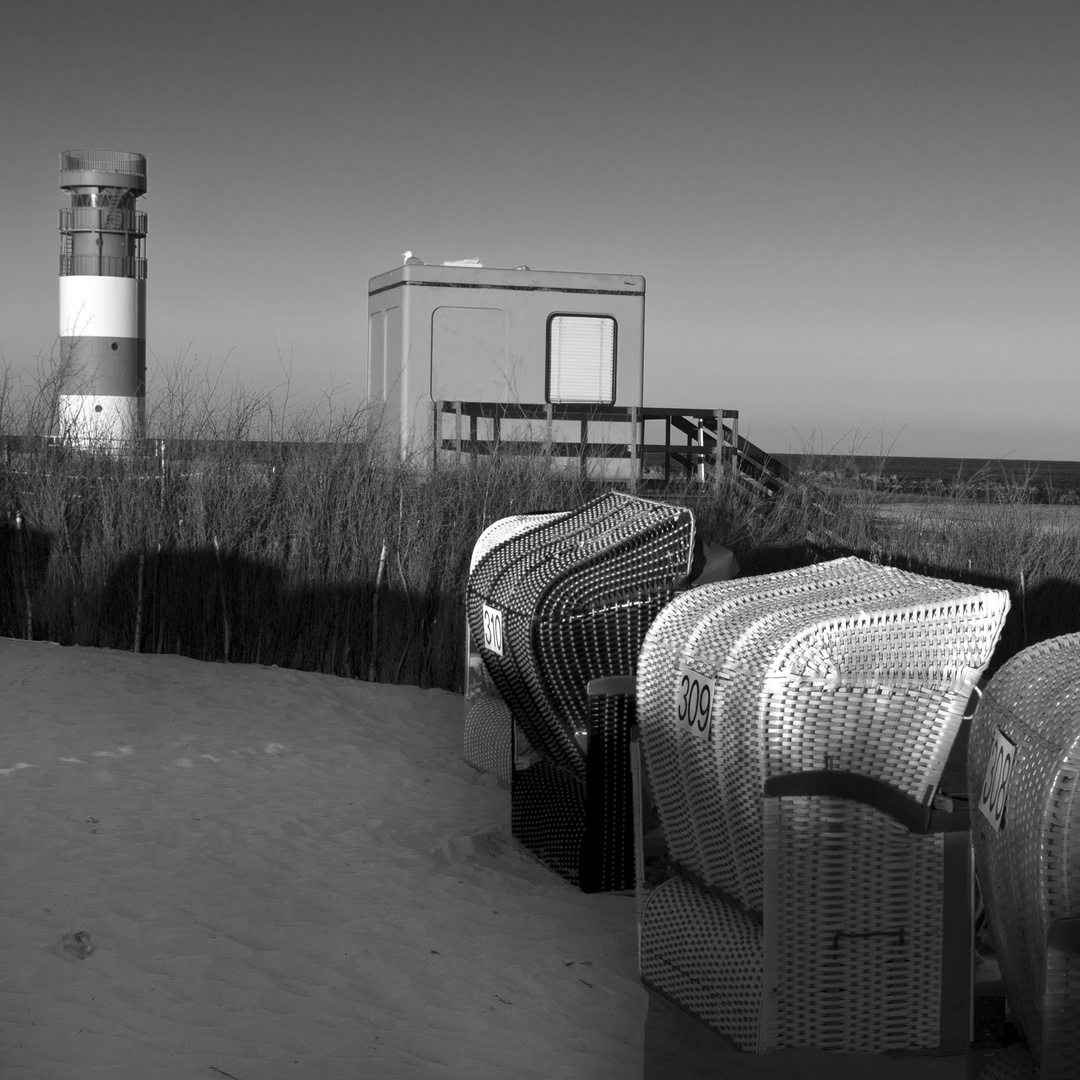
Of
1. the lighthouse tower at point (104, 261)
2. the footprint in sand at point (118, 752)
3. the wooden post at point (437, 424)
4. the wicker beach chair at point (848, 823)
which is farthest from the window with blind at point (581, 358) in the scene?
the lighthouse tower at point (104, 261)

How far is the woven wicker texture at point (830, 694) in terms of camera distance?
8.48 feet

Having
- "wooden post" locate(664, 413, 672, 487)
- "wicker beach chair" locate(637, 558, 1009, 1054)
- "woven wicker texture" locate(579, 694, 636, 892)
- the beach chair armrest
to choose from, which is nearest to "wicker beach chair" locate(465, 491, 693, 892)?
"woven wicker texture" locate(579, 694, 636, 892)

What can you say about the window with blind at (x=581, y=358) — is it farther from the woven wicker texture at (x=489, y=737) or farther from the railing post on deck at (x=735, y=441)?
the woven wicker texture at (x=489, y=737)

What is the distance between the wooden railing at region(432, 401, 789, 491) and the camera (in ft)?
31.6

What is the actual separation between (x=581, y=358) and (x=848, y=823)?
8370 mm

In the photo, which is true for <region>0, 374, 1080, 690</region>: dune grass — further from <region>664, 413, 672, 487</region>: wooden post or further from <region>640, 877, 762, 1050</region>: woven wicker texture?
<region>640, 877, 762, 1050</region>: woven wicker texture

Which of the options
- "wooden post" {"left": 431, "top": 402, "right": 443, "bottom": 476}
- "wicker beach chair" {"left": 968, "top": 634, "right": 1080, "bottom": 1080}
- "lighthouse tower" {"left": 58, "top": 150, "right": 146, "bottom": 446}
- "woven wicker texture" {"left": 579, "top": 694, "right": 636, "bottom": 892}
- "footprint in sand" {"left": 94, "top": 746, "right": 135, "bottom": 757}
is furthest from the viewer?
"lighthouse tower" {"left": 58, "top": 150, "right": 146, "bottom": 446}

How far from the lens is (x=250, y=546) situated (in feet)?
24.7

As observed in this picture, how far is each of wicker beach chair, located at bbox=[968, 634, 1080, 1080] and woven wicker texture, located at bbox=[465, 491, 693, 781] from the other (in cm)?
156

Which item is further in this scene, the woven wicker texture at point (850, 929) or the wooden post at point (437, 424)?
the wooden post at point (437, 424)

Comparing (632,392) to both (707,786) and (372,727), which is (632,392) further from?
(707,786)

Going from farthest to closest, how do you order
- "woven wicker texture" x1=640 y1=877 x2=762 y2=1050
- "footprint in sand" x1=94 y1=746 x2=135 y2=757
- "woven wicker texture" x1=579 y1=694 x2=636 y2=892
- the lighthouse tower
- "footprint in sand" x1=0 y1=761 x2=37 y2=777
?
the lighthouse tower → "footprint in sand" x1=94 y1=746 x2=135 y2=757 → "footprint in sand" x1=0 y1=761 x2=37 y2=777 → "woven wicker texture" x1=579 y1=694 x2=636 y2=892 → "woven wicker texture" x1=640 y1=877 x2=762 y2=1050

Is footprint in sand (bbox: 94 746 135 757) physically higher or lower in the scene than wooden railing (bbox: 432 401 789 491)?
lower

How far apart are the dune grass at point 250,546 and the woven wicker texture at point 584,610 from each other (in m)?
3.37
